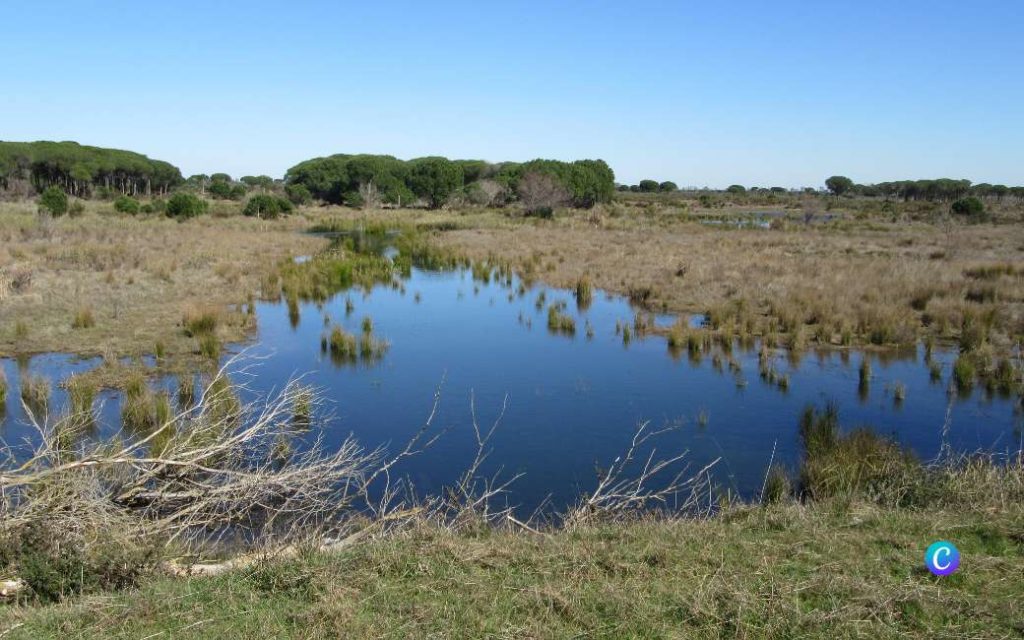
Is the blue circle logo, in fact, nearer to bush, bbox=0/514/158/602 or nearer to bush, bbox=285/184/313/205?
bush, bbox=0/514/158/602

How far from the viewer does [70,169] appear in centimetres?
5734

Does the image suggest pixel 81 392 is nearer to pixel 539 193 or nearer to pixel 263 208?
pixel 263 208

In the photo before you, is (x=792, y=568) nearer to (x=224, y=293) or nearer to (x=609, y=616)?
(x=609, y=616)

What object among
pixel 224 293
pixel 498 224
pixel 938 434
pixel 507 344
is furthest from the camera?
pixel 498 224

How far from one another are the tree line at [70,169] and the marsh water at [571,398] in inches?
1852

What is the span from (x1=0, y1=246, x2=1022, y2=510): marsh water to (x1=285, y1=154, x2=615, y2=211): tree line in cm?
4191

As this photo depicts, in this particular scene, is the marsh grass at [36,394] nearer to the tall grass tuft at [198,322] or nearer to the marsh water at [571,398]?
the marsh water at [571,398]

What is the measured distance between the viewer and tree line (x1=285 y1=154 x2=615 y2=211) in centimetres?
6512

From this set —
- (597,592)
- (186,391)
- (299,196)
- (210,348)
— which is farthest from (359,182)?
(597,592)

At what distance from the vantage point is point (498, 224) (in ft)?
149

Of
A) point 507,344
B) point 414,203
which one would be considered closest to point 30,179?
point 414,203

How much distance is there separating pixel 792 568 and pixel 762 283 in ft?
56.3

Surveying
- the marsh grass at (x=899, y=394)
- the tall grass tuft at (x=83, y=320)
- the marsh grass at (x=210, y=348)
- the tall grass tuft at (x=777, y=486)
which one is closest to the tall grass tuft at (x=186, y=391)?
the marsh grass at (x=210, y=348)

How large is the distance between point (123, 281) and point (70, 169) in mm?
45281
